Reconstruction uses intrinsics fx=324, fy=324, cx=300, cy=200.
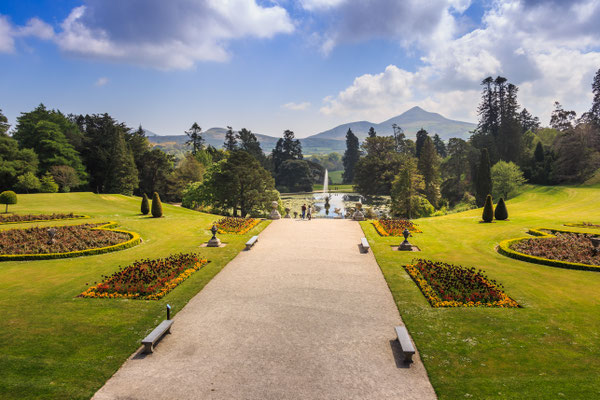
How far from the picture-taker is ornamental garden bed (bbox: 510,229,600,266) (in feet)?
56.0

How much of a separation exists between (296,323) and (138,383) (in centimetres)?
488

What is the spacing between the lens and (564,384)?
769 centimetres

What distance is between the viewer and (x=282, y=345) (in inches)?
377

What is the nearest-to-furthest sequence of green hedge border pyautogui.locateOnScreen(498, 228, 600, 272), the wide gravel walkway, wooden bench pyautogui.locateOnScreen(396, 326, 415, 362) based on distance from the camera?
the wide gravel walkway → wooden bench pyautogui.locateOnScreen(396, 326, 415, 362) → green hedge border pyautogui.locateOnScreen(498, 228, 600, 272)

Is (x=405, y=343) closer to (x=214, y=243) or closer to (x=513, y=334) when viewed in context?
(x=513, y=334)

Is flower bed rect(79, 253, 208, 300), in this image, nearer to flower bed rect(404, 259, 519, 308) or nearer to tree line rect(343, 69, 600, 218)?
flower bed rect(404, 259, 519, 308)

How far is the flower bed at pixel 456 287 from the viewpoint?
12.3 metres

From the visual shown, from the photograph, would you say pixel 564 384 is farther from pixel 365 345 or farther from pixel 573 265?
pixel 573 265

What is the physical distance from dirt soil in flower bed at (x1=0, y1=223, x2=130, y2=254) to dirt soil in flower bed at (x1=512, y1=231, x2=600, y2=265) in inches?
1016

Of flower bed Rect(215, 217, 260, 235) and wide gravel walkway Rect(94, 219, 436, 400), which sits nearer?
wide gravel walkway Rect(94, 219, 436, 400)

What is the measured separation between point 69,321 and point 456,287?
1454cm

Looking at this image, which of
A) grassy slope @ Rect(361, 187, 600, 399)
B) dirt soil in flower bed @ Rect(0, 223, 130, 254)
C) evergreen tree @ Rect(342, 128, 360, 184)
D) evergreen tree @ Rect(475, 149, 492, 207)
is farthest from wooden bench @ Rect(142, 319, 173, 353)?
evergreen tree @ Rect(342, 128, 360, 184)

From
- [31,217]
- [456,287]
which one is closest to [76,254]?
[31,217]

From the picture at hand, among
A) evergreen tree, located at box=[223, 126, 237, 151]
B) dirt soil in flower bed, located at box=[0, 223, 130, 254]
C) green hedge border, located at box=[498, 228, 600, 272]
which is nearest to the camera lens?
green hedge border, located at box=[498, 228, 600, 272]
